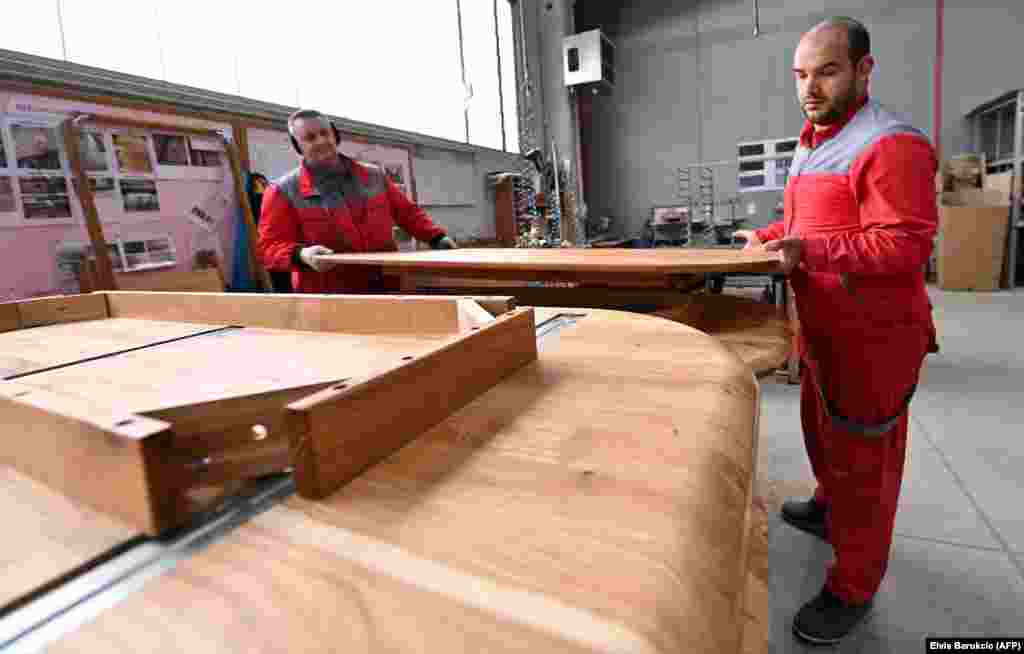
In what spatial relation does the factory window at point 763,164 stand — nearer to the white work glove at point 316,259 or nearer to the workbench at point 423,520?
the white work glove at point 316,259

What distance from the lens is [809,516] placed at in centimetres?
177

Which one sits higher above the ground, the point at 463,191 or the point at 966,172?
the point at 463,191

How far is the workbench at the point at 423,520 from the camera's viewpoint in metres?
0.27

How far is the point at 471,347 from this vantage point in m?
0.57

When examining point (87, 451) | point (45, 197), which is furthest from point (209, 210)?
point (87, 451)

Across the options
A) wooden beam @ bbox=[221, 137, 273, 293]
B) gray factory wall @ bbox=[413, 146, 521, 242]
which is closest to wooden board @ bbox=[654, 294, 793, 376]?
wooden beam @ bbox=[221, 137, 273, 293]

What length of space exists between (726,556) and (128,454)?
36 cm

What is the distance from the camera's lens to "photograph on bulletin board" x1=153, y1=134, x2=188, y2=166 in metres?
2.62

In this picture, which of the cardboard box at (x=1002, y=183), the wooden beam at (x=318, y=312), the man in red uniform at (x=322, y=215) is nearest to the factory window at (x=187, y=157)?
the man in red uniform at (x=322, y=215)

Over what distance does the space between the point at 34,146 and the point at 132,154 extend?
37 centimetres

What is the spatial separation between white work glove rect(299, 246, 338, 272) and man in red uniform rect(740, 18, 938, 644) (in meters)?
1.45

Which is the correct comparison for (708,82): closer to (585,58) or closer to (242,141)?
(585,58)

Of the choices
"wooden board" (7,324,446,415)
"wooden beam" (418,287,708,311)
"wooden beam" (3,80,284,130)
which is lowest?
"wooden beam" (418,287,708,311)

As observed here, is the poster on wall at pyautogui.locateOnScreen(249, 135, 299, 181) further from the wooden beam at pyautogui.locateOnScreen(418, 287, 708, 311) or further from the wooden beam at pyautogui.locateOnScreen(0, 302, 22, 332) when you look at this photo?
the wooden beam at pyautogui.locateOnScreen(0, 302, 22, 332)
